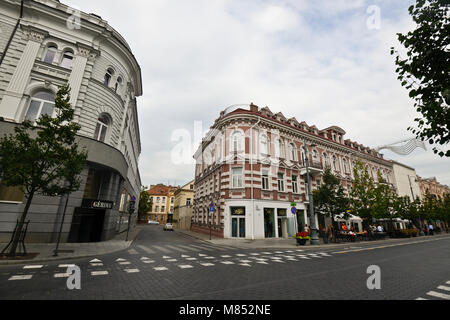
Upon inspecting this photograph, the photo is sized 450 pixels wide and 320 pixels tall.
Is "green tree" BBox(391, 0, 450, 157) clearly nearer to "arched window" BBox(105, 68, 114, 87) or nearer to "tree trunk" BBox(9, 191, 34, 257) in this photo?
"tree trunk" BBox(9, 191, 34, 257)

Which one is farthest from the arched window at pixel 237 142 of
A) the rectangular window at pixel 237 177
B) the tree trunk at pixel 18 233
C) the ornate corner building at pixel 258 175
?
the tree trunk at pixel 18 233

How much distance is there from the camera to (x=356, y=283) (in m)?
5.66

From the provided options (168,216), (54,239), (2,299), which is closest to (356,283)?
(2,299)

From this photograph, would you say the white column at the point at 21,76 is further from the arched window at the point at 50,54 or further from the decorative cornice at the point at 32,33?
the arched window at the point at 50,54

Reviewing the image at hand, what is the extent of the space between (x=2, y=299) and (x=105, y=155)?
11234 mm

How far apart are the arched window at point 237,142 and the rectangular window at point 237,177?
223 cm

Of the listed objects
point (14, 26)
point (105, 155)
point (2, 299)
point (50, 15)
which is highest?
point (50, 15)

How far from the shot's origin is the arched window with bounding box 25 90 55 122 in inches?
504

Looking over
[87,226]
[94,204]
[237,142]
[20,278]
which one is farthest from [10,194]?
[237,142]

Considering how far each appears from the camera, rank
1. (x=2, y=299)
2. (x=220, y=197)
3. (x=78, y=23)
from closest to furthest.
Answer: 1. (x=2, y=299)
2. (x=78, y=23)
3. (x=220, y=197)

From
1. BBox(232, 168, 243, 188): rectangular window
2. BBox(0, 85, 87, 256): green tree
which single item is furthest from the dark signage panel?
BBox(232, 168, 243, 188): rectangular window

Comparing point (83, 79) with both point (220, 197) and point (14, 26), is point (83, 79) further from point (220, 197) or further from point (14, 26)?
point (220, 197)

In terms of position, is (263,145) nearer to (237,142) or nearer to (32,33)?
(237,142)

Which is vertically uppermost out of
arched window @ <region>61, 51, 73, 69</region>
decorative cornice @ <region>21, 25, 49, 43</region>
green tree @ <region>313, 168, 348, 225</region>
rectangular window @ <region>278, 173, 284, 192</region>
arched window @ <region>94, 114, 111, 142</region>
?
decorative cornice @ <region>21, 25, 49, 43</region>
